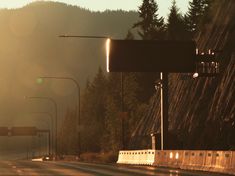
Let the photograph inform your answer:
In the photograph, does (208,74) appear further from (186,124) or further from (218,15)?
(218,15)

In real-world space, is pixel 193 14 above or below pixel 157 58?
above

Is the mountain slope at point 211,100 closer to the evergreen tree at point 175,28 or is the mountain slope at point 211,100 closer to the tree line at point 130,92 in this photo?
the tree line at point 130,92

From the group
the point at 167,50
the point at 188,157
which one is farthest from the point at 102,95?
the point at 188,157

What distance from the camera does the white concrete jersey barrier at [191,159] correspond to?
31.5 metres

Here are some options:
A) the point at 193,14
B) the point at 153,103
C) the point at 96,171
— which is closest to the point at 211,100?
the point at 153,103

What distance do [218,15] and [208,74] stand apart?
22.9m

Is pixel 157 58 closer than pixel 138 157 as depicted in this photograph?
No

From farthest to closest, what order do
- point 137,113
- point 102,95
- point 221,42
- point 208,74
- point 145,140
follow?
point 102,95, point 137,113, point 145,140, point 221,42, point 208,74

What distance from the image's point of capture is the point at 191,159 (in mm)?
37062

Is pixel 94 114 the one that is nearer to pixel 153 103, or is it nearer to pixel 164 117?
pixel 153 103

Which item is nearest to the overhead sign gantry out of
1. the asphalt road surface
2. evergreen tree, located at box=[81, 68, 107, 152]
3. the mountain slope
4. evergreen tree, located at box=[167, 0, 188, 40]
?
the mountain slope

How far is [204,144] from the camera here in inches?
2488

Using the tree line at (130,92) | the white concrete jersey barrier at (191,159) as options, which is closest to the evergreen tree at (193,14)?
the tree line at (130,92)

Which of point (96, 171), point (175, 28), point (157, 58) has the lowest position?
point (96, 171)
